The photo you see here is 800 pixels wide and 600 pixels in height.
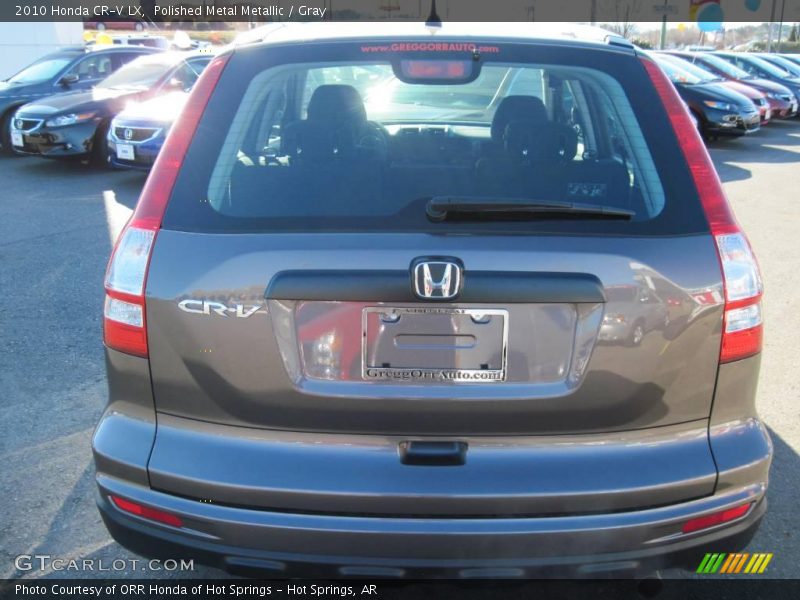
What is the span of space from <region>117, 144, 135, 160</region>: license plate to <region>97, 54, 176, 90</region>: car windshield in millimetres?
2165

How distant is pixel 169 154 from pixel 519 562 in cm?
145

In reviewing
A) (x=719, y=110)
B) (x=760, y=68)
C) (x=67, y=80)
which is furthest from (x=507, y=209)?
(x=760, y=68)

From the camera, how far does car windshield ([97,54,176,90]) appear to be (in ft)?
39.9

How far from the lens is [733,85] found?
16797 millimetres

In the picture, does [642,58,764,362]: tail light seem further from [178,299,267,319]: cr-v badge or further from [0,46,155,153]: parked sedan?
[0,46,155,153]: parked sedan

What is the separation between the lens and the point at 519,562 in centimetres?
202

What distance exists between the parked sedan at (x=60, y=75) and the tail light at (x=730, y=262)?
12.2 meters

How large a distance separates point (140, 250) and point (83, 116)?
1025 cm

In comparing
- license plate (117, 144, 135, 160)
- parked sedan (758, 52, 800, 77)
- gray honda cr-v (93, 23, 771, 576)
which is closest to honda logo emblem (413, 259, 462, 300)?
gray honda cr-v (93, 23, 771, 576)

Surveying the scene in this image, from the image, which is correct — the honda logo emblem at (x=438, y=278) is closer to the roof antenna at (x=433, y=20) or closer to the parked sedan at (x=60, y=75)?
the roof antenna at (x=433, y=20)

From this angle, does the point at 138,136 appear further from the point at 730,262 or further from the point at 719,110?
the point at 719,110

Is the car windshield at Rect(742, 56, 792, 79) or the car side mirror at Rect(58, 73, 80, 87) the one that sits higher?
the car side mirror at Rect(58, 73, 80, 87)

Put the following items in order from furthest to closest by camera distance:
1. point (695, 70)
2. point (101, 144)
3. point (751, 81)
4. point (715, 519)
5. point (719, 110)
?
point (751, 81)
point (695, 70)
point (719, 110)
point (101, 144)
point (715, 519)
